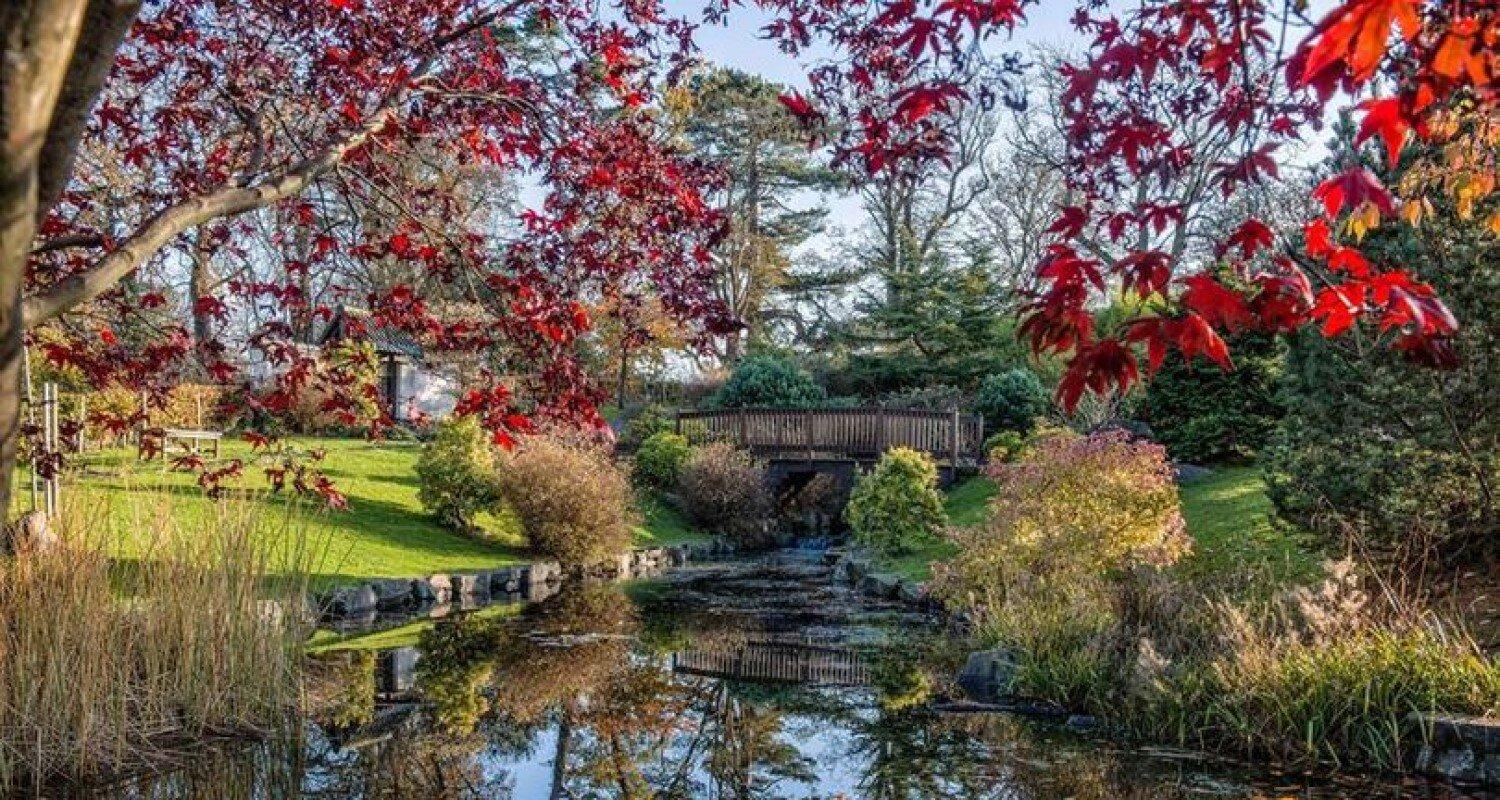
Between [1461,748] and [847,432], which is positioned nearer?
[1461,748]

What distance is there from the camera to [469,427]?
1438 centimetres

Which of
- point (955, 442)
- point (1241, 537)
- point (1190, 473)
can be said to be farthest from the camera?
point (955, 442)

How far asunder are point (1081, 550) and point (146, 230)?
729 centimetres

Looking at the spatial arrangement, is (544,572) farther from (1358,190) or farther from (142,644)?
(1358,190)

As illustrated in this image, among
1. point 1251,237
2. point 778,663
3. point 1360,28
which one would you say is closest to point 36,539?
point 778,663

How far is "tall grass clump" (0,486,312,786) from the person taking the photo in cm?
483

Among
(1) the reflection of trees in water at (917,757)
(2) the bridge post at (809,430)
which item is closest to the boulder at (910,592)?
(1) the reflection of trees in water at (917,757)

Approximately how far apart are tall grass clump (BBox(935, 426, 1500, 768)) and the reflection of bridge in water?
103cm

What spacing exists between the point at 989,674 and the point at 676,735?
220 cm

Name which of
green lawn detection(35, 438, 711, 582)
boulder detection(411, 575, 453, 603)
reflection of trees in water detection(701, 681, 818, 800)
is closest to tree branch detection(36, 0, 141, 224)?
reflection of trees in water detection(701, 681, 818, 800)

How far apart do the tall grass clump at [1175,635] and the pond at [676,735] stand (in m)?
0.36

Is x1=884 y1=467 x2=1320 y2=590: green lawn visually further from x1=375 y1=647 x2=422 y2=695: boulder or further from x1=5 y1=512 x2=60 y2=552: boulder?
x1=5 y1=512 x2=60 y2=552: boulder

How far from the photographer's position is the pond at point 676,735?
5168mm

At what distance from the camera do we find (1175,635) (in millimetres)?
6852
